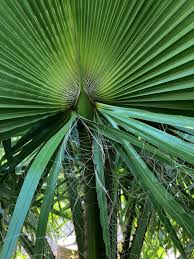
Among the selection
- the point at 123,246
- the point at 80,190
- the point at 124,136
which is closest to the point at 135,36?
the point at 124,136

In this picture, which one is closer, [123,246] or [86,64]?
[86,64]

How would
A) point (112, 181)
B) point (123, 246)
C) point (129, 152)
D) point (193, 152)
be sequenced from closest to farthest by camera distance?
point (193, 152) < point (129, 152) < point (112, 181) < point (123, 246)

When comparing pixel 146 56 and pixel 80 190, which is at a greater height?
pixel 146 56

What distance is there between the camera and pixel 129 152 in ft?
2.14

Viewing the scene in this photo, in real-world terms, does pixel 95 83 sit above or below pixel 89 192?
above

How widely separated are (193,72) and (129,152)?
166 millimetres

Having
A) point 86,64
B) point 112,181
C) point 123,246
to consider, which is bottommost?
point 123,246

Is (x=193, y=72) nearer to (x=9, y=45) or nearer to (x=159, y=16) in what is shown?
(x=159, y=16)

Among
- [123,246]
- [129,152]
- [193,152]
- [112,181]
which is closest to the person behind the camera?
[193,152]

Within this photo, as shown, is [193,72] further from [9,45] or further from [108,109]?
[9,45]

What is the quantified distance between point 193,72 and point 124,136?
6.6 inches

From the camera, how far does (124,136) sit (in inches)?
23.5

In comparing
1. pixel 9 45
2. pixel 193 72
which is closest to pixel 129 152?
pixel 193 72

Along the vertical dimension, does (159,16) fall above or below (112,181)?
above
